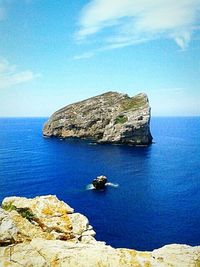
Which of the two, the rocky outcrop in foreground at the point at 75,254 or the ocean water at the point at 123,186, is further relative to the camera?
the ocean water at the point at 123,186

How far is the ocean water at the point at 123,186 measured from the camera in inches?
2940

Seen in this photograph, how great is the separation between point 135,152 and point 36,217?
15078 centimetres

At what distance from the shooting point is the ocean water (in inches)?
2940

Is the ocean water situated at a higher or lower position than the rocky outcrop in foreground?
lower

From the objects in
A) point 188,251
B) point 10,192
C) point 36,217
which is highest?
point 188,251

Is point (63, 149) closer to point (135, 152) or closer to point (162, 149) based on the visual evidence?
point (135, 152)

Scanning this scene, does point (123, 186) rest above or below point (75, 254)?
below

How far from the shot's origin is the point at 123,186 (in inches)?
4419

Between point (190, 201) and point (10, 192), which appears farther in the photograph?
point (10, 192)

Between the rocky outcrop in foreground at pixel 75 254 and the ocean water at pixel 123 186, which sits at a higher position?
the rocky outcrop in foreground at pixel 75 254

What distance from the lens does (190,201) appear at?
315 feet

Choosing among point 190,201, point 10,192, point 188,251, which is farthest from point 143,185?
point 188,251

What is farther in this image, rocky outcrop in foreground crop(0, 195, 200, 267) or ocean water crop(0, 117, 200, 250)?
ocean water crop(0, 117, 200, 250)

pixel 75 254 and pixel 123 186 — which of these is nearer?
pixel 75 254
